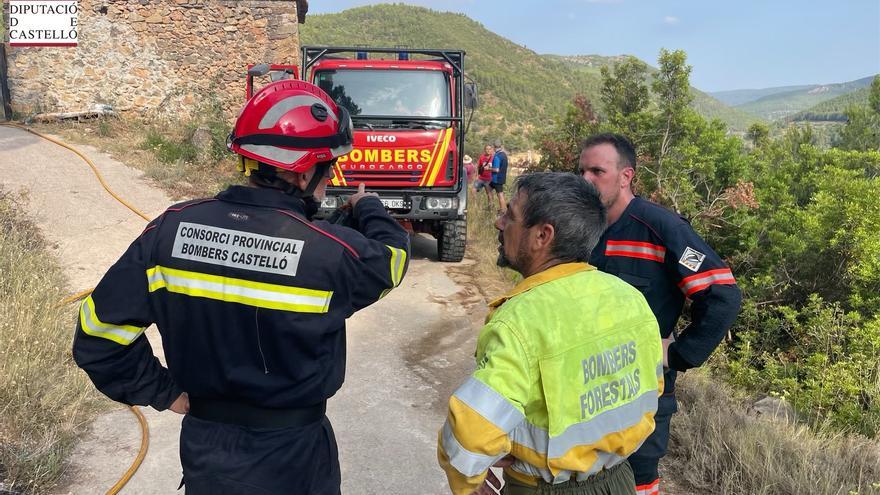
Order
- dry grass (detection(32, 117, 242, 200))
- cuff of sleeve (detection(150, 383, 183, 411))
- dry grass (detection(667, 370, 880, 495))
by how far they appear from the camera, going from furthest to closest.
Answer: dry grass (detection(32, 117, 242, 200))
dry grass (detection(667, 370, 880, 495))
cuff of sleeve (detection(150, 383, 183, 411))

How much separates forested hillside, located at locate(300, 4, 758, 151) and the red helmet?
1391 inches

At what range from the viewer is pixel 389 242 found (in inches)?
71.3

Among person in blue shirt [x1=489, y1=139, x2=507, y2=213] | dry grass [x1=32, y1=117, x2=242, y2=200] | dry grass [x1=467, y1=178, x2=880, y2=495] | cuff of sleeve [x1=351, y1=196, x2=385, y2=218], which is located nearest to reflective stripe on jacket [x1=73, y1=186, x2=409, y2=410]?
cuff of sleeve [x1=351, y1=196, x2=385, y2=218]

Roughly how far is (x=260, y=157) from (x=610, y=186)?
1503mm

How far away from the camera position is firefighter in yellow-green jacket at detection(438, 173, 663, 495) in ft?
4.51

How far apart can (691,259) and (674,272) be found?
0.09 meters

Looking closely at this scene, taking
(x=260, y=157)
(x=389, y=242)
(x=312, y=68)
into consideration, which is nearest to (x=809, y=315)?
(x=389, y=242)

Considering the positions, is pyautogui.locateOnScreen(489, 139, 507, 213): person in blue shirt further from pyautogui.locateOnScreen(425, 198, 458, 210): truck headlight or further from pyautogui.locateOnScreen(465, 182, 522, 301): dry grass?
pyautogui.locateOnScreen(425, 198, 458, 210): truck headlight

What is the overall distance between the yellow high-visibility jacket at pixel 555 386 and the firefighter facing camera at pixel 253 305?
45 centimetres

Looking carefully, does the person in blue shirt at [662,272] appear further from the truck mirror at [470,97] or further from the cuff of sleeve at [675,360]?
the truck mirror at [470,97]

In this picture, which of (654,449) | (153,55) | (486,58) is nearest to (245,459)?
(654,449)

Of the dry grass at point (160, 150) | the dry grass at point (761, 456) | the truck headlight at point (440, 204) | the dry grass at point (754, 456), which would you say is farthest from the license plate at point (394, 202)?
the dry grass at point (761, 456)

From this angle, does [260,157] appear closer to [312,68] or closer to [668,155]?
[312,68]

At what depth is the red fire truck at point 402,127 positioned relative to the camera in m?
7.39
